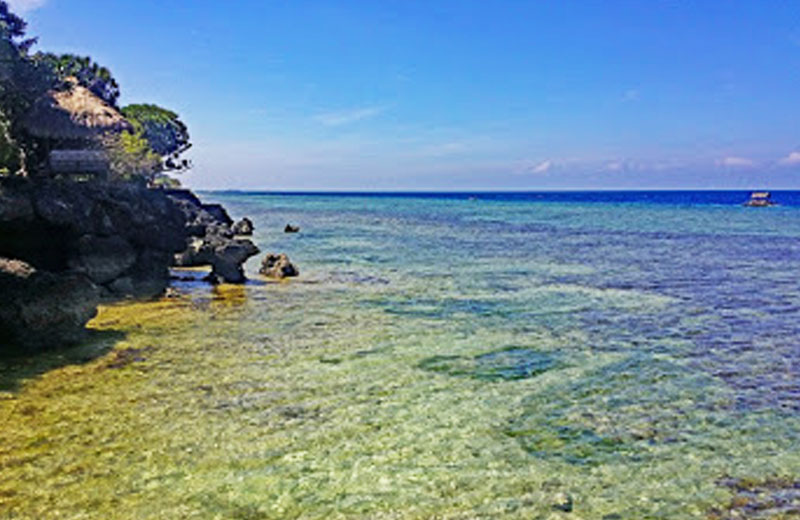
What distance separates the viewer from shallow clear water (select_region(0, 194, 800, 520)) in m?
8.37

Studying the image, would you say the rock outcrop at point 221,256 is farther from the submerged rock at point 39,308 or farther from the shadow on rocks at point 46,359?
the submerged rock at point 39,308

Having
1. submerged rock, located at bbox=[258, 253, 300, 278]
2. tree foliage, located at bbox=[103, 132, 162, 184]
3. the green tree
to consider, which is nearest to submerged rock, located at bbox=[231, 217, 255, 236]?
tree foliage, located at bbox=[103, 132, 162, 184]

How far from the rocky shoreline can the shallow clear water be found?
4.01 feet

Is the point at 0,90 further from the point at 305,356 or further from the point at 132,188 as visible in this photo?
the point at 305,356

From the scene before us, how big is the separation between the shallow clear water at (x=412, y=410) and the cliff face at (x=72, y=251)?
1313 mm

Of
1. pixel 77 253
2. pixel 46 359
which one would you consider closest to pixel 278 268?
pixel 77 253

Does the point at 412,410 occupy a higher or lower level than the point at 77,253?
lower

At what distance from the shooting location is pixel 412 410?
1174 centimetres

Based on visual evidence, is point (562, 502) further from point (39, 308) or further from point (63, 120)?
point (63, 120)

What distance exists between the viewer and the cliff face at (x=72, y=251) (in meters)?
15.7

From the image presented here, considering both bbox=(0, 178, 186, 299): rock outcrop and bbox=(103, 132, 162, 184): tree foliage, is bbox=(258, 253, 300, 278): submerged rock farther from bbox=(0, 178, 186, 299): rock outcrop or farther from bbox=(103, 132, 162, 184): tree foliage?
bbox=(103, 132, 162, 184): tree foliage

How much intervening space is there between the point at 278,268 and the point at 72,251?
10.3 metres

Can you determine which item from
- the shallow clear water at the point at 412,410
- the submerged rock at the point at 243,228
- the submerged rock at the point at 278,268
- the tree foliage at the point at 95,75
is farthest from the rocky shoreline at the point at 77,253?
the tree foliage at the point at 95,75

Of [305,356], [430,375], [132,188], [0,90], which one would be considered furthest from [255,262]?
[430,375]
